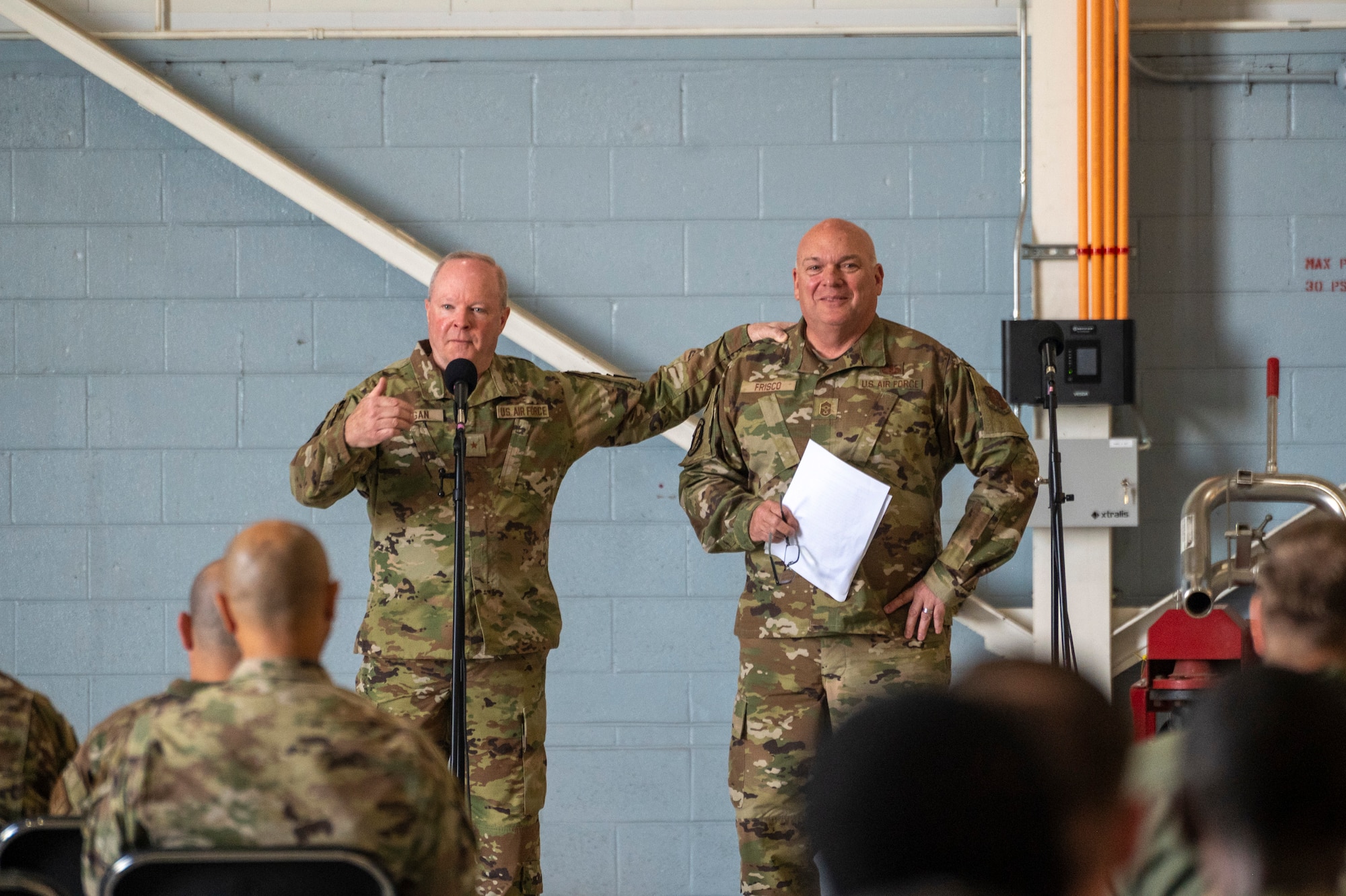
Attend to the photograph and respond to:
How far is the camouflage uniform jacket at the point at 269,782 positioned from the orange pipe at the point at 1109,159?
2847mm

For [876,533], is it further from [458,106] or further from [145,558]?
[145,558]

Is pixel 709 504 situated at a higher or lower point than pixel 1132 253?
lower

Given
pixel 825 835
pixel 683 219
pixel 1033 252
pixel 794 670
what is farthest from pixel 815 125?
pixel 825 835

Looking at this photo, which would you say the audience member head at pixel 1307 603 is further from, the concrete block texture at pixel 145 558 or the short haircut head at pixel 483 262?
the concrete block texture at pixel 145 558

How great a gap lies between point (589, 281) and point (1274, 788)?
3032mm

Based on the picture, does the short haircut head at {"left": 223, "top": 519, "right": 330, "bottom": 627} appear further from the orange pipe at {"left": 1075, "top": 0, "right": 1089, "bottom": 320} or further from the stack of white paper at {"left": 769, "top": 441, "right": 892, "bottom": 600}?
the orange pipe at {"left": 1075, "top": 0, "right": 1089, "bottom": 320}

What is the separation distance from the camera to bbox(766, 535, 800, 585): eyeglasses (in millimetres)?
2805

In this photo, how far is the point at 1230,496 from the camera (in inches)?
136

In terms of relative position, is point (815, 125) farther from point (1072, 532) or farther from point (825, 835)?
point (825, 835)

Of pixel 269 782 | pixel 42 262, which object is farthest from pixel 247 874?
pixel 42 262

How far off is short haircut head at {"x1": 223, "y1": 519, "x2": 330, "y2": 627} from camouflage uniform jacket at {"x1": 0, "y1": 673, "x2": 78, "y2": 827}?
0.42 meters

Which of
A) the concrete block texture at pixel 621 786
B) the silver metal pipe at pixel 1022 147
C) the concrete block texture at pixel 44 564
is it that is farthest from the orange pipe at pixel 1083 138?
the concrete block texture at pixel 44 564

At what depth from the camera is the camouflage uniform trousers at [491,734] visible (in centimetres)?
276

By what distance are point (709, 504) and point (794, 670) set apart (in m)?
0.42
